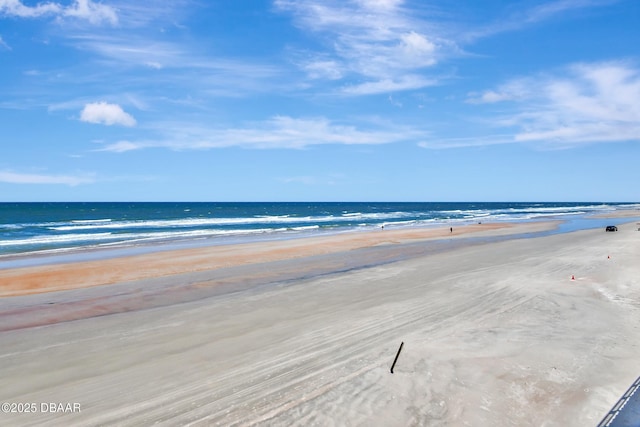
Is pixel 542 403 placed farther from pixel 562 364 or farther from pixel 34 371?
pixel 34 371

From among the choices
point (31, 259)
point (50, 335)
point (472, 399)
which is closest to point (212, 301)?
point (50, 335)

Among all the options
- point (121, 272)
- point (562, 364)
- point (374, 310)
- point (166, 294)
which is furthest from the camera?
point (121, 272)

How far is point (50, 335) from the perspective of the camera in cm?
1174

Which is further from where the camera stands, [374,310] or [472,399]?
[374,310]

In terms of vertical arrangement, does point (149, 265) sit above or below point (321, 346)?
above

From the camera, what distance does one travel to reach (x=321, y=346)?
34.2ft

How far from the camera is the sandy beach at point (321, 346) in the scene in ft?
24.6

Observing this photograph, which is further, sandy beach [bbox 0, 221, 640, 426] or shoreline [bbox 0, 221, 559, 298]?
shoreline [bbox 0, 221, 559, 298]

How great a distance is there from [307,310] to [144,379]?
598cm

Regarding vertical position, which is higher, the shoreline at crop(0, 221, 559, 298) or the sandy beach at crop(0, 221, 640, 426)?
the shoreline at crop(0, 221, 559, 298)

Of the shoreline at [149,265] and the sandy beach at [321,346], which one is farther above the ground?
the shoreline at [149,265]

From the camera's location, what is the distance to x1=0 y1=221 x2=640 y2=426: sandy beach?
751cm

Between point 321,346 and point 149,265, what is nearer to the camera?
point 321,346

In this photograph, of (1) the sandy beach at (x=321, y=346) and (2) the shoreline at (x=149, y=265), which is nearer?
(1) the sandy beach at (x=321, y=346)
